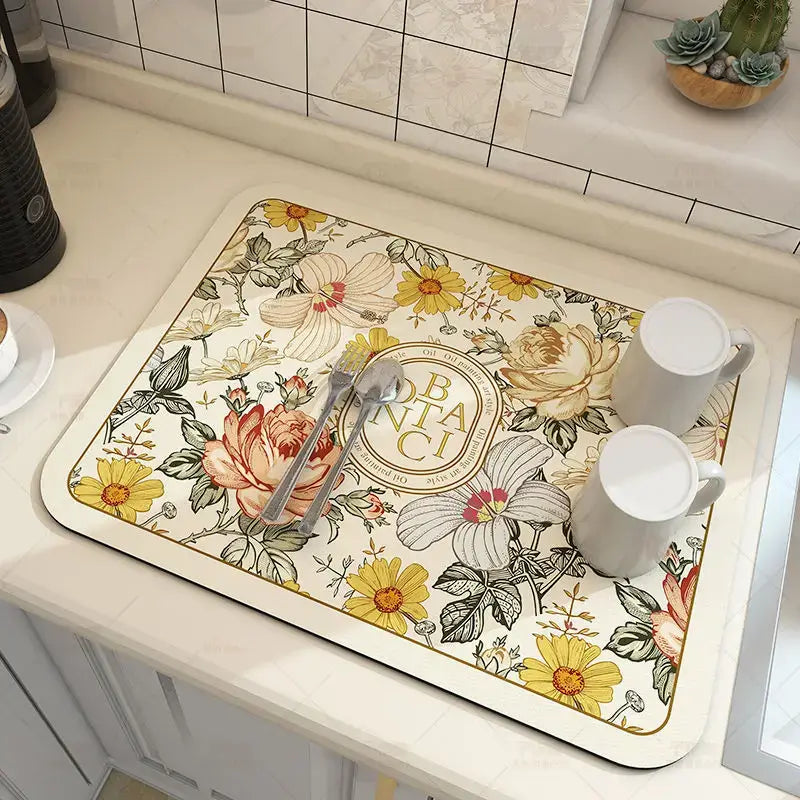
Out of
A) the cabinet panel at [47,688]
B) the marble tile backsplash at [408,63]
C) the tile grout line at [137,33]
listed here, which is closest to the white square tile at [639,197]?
the marble tile backsplash at [408,63]

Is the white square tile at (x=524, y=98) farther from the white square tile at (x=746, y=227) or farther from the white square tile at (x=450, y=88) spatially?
the white square tile at (x=746, y=227)

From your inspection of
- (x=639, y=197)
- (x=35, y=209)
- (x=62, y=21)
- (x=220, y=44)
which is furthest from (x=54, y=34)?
(x=639, y=197)

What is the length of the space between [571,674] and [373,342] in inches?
15.8

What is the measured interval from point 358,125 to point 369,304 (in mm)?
261

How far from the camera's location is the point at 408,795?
0.84 meters

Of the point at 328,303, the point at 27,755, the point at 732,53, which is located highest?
the point at 732,53

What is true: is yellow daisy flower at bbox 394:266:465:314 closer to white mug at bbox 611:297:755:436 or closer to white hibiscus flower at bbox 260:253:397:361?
white hibiscus flower at bbox 260:253:397:361

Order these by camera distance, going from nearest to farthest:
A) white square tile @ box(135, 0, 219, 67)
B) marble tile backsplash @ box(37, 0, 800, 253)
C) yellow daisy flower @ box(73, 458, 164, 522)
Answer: yellow daisy flower @ box(73, 458, 164, 522) → marble tile backsplash @ box(37, 0, 800, 253) → white square tile @ box(135, 0, 219, 67)

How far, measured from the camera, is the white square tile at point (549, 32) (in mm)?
846

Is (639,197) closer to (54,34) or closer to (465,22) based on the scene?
(465,22)

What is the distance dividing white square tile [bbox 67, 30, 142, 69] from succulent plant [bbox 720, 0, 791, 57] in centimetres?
72

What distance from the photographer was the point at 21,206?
87cm

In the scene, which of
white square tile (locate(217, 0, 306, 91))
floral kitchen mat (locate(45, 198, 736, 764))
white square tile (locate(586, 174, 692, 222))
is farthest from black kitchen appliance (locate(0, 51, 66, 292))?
white square tile (locate(586, 174, 692, 222))

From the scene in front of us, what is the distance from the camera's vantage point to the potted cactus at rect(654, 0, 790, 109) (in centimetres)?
87
